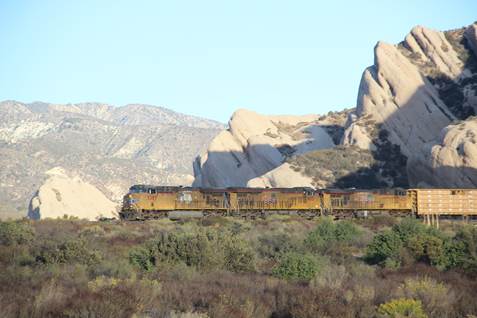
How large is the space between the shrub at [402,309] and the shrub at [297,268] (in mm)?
6769

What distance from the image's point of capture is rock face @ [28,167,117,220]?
336ft

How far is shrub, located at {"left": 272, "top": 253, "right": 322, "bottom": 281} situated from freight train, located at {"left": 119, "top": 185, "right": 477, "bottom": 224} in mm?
30226

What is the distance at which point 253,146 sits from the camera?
111m

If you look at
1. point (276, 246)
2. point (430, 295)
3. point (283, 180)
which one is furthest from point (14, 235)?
point (283, 180)

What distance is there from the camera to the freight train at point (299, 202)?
55438 mm

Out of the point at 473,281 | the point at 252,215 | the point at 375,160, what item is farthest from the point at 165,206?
the point at 375,160

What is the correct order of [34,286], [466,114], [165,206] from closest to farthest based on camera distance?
[34,286] → [165,206] → [466,114]

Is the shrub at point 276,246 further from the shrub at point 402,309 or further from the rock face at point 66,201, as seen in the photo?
the rock face at point 66,201

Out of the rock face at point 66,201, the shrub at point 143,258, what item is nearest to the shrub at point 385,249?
the shrub at point 143,258

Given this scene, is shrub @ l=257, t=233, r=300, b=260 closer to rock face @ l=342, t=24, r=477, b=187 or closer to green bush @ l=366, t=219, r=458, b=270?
green bush @ l=366, t=219, r=458, b=270

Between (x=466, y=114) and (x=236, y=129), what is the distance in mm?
35156

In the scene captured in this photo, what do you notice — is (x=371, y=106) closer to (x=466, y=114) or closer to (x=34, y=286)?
(x=466, y=114)

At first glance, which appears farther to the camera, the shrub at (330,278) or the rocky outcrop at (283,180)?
the rocky outcrop at (283,180)

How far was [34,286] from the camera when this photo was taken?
20.4 metres
